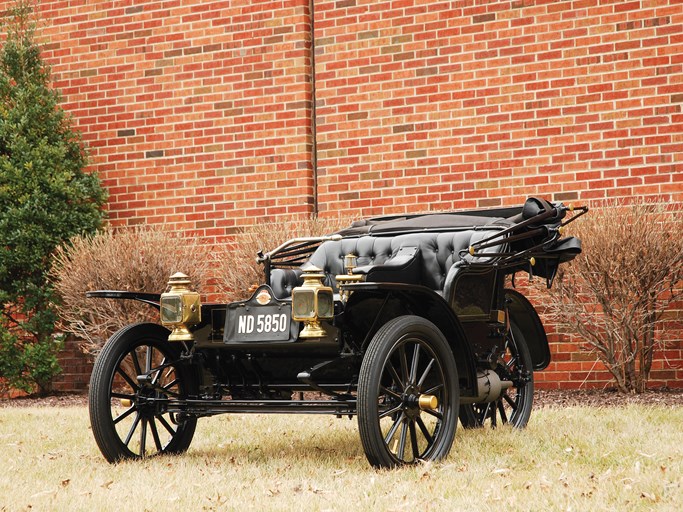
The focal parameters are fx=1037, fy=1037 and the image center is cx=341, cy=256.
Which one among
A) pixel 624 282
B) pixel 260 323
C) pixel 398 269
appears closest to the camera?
pixel 260 323

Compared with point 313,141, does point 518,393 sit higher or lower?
lower

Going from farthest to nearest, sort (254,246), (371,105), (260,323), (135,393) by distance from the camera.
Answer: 1. (371,105)
2. (254,246)
3. (135,393)
4. (260,323)

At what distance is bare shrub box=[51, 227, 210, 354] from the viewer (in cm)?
1022

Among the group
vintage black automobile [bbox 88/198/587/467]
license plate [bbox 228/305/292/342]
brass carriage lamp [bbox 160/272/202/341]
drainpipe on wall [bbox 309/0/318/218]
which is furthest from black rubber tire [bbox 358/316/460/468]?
drainpipe on wall [bbox 309/0/318/218]

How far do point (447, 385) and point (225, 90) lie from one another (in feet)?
21.7

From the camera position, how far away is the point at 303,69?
11.2 metres

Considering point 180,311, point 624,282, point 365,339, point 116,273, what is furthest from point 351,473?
point 116,273

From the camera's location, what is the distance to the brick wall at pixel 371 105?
32.5 ft

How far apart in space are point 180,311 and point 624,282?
4.52 metres

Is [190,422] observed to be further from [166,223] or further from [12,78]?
[12,78]

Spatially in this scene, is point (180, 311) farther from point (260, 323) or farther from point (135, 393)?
point (135, 393)

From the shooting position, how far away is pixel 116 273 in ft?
33.5

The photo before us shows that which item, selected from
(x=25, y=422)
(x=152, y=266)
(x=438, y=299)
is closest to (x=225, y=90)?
(x=152, y=266)

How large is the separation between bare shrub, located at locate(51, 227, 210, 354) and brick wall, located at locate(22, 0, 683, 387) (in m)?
1.13
